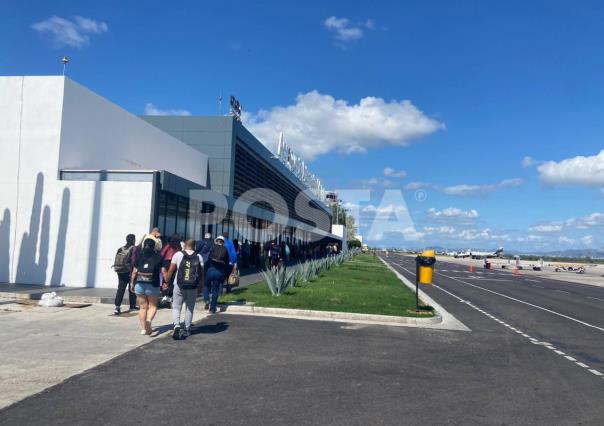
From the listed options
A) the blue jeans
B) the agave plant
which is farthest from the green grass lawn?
the blue jeans

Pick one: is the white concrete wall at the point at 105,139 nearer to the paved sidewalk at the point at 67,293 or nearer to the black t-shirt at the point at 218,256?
the paved sidewalk at the point at 67,293

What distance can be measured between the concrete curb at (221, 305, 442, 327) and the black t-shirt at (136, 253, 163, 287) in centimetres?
345

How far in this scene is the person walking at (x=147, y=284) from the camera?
27.9 ft

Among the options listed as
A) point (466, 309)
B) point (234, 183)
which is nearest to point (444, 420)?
point (466, 309)

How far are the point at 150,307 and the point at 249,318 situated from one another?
298 cm

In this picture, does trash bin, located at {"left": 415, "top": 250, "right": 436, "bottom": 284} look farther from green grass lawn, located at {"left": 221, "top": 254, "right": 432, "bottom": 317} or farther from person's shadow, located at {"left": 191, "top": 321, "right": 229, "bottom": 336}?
person's shadow, located at {"left": 191, "top": 321, "right": 229, "bottom": 336}

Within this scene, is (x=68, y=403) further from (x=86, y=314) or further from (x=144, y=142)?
(x=144, y=142)

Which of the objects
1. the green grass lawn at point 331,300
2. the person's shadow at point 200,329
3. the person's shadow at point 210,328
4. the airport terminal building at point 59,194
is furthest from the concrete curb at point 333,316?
the airport terminal building at point 59,194

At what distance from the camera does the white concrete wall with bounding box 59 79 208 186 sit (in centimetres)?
1516

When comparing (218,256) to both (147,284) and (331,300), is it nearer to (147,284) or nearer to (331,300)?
(147,284)

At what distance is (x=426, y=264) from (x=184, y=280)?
21.6 feet

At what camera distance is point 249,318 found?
1108 centimetres

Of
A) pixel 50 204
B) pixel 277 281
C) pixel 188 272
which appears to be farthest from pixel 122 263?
pixel 50 204

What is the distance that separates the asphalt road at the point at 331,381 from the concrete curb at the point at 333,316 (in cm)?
105
